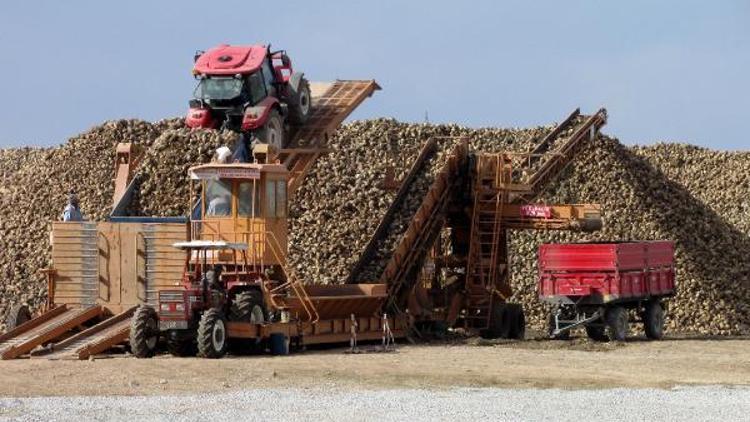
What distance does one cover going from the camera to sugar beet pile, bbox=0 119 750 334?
1575 inches

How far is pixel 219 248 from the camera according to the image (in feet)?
87.1

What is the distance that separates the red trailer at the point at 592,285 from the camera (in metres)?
31.9

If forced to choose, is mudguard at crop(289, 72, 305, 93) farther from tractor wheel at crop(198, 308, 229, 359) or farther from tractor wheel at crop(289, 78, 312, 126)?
tractor wheel at crop(198, 308, 229, 359)

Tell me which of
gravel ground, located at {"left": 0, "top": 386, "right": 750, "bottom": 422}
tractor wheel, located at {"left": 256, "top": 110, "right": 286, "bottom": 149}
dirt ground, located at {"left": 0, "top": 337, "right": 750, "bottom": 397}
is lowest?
gravel ground, located at {"left": 0, "top": 386, "right": 750, "bottom": 422}

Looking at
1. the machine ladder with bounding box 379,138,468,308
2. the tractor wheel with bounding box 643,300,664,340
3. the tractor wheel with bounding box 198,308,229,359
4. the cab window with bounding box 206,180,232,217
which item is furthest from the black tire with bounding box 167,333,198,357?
the tractor wheel with bounding box 643,300,664,340

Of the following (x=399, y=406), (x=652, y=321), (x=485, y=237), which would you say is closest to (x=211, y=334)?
(x=399, y=406)

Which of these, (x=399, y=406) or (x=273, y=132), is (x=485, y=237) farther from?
(x=399, y=406)

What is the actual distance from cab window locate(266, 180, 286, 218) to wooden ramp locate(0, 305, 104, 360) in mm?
3561

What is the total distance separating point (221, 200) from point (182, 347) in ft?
9.50

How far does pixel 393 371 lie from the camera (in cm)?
2409

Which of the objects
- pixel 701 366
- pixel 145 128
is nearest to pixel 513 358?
pixel 701 366

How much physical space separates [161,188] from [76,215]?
973 centimetres

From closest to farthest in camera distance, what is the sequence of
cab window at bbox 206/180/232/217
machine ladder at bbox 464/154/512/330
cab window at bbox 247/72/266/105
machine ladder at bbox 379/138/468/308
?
cab window at bbox 206/180/232/217, cab window at bbox 247/72/266/105, machine ladder at bbox 379/138/468/308, machine ladder at bbox 464/154/512/330

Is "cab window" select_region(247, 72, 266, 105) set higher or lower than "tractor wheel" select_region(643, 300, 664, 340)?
higher
